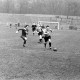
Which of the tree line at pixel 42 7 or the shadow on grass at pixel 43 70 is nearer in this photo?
the shadow on grass at pixel 43 70

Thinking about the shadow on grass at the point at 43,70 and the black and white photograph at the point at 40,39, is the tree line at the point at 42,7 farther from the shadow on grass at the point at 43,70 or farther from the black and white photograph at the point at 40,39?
the shadow on grass at the point at 43,70

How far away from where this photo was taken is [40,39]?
22297 millimetres

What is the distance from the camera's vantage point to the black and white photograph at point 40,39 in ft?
31.0

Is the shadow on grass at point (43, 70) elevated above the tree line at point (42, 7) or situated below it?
below

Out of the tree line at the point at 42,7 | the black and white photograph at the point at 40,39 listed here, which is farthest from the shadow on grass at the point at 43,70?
the tree line at the point at 42,7

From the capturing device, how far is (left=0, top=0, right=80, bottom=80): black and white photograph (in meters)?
9.45

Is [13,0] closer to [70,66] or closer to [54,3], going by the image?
[54,3]

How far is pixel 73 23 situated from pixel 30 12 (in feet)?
81.1

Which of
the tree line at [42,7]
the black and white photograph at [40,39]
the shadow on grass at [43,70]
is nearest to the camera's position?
the shadow on grass at [43,70]

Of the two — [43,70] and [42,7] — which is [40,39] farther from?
[42,7]

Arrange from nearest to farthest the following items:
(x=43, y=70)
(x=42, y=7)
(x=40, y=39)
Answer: (x=43, y=70) → (x=40, y=39) → (x=42, y=7)

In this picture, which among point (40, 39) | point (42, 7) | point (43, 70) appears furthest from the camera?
point (42, 7)

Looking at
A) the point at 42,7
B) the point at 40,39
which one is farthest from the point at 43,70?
the point at 42,7

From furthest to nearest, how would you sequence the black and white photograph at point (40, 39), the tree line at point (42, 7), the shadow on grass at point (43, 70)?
the tree line at point (42, 7) < the black and white photograph at point (40, 39) < the shadow on grass at point (43, 70)
